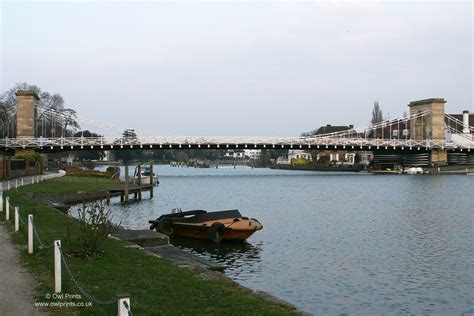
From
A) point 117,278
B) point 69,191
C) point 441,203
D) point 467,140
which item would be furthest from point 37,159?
point 467,140

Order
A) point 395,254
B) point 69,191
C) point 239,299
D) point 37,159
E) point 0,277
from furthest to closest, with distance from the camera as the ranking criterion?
point 37,159, point 69,191, point 395,254, point 0,277, point 239,299

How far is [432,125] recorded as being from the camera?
120 meters

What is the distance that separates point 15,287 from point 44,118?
100 meters

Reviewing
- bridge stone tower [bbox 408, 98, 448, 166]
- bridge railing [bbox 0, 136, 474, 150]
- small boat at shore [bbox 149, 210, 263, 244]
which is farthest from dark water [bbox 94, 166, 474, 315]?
bridge stone tower [bbox 408, 98, 448, 166]

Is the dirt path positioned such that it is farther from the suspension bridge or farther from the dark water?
the suspension bridge

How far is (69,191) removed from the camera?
44031 mm

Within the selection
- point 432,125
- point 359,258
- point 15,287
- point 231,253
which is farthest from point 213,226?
point 432,125

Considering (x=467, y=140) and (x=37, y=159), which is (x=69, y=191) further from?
(x=467, y=140)

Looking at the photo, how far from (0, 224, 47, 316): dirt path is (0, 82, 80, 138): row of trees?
83.5m

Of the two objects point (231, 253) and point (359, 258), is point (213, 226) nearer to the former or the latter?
point (231, 253)

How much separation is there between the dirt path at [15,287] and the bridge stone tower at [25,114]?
285 ft

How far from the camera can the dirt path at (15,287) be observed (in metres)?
9.56

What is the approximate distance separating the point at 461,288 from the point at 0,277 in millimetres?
12771

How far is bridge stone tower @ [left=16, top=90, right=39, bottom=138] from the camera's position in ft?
315
